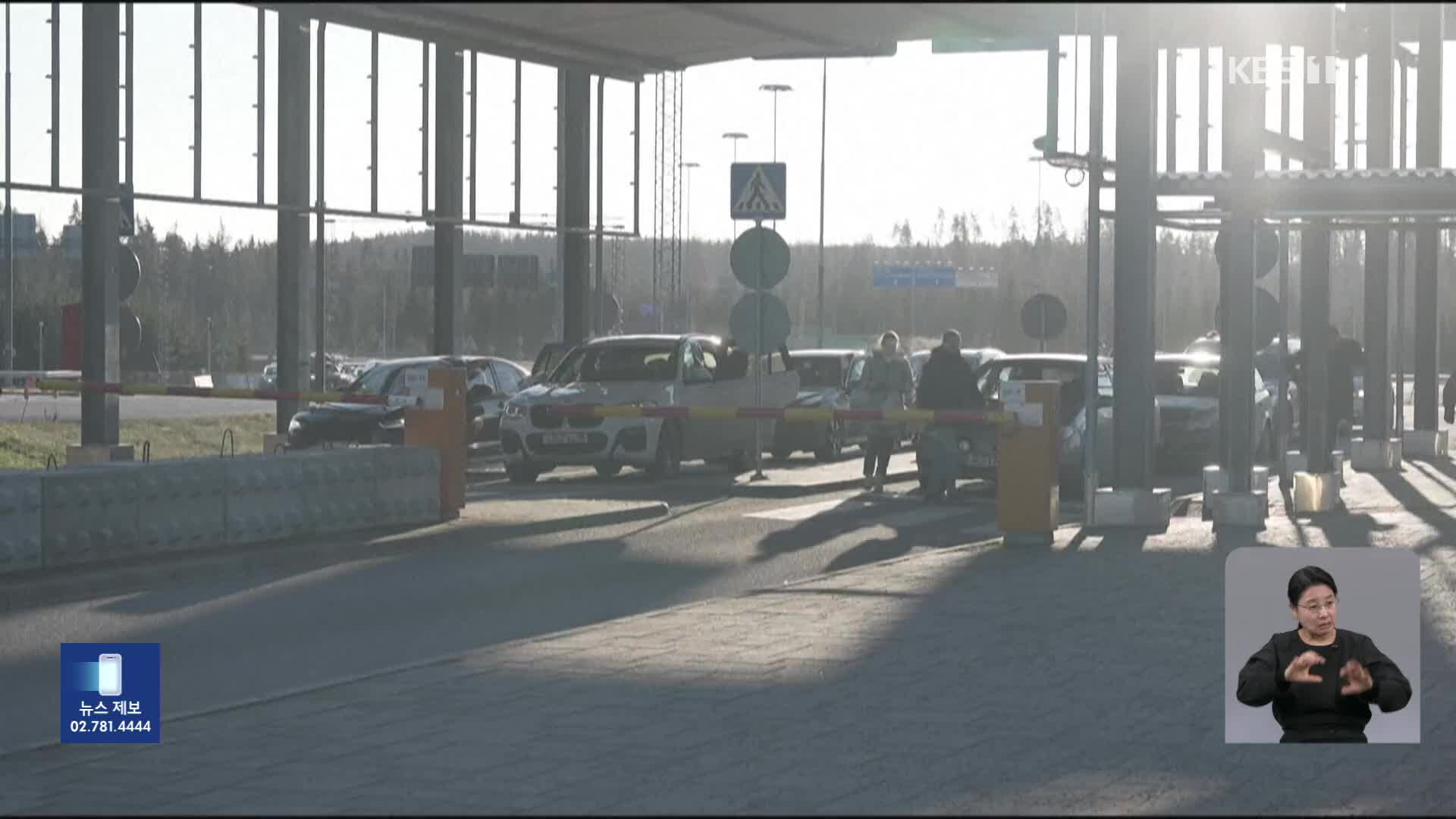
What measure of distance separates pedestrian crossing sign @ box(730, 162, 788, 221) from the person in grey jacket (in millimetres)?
1991

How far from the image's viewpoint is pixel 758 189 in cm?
2497

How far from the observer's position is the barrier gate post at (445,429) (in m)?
18.3

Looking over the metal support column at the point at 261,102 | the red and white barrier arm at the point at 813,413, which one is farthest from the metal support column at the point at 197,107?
the red and white barrier arm at the point at 813,413

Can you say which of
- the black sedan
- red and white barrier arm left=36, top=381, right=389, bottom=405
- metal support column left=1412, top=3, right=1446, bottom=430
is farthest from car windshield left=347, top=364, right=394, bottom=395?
metal support column left=1412, top=3, right=1446, bottom=430

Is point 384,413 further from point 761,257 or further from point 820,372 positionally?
point 820,372

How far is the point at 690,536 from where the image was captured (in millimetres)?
18156

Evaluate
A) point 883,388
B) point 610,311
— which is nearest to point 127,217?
point 883,388

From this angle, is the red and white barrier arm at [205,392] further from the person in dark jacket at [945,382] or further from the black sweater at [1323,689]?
the black sweater at [1323,689]

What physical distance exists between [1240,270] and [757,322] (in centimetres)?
673

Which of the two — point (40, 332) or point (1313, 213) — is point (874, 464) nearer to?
point (1313, 213)

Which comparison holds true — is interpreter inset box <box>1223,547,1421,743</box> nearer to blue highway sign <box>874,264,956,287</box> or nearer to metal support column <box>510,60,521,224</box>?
metal support column <box>510,60,521,224</box>

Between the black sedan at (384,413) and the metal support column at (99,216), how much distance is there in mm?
3610

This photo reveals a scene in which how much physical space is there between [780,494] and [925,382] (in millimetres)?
2177

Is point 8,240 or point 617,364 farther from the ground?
point 8,240
